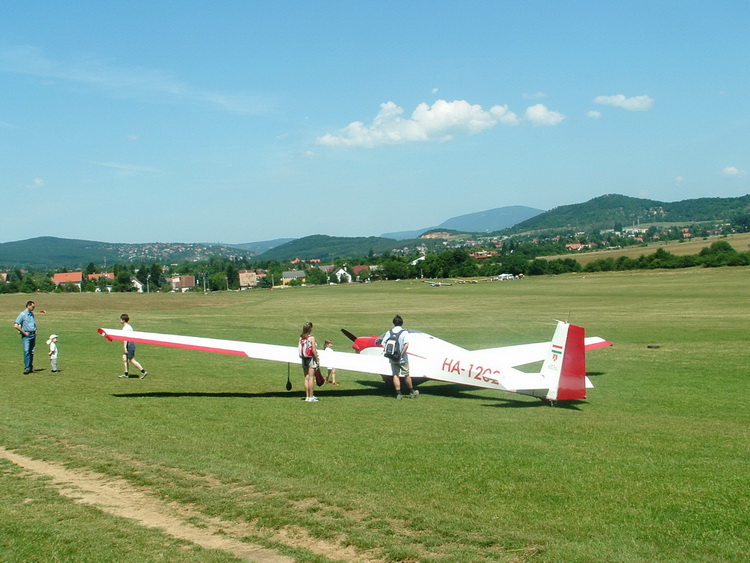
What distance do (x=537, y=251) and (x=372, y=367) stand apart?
6180 inches

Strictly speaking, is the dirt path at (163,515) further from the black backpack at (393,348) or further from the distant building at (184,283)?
the distant building at (184,283)

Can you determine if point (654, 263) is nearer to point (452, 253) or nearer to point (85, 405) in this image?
point (452, 253)

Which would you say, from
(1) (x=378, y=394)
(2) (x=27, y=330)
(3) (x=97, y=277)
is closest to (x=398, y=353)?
(1) (x=378, y=394)

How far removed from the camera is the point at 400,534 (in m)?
5.25

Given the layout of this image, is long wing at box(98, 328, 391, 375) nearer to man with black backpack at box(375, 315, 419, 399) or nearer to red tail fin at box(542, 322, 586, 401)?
man with black backpack at box(375, 315, 419, 399)

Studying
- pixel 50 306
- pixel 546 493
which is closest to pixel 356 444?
pixel 546 493

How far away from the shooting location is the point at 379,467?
7051 mm

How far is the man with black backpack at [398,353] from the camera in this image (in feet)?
39.8

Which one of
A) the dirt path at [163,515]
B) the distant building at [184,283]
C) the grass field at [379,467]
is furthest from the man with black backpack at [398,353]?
the distant building at [184,283]

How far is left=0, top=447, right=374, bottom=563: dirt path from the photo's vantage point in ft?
16.5

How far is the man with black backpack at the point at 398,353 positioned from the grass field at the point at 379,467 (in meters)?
0.44

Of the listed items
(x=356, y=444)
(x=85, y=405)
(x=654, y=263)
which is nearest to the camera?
(x=356, y=444)

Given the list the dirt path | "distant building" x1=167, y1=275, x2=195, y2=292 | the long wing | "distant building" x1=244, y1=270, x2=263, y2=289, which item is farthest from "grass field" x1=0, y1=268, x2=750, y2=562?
"distant building" x1=167, y1=275, x2=195, y2=292

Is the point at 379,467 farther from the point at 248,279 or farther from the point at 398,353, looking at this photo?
the point at 248,279
